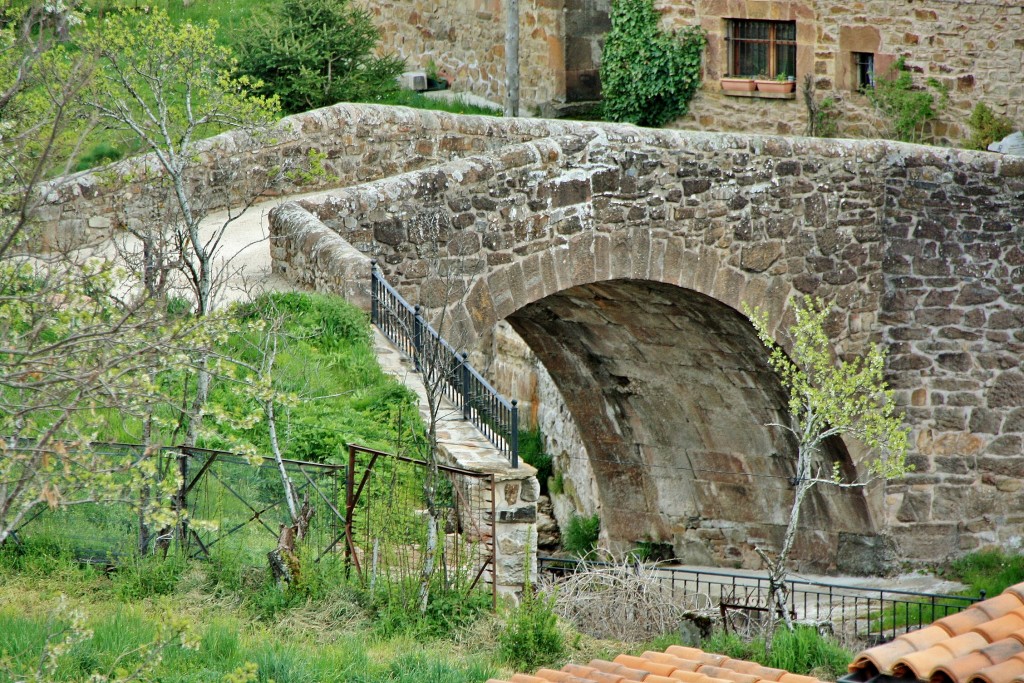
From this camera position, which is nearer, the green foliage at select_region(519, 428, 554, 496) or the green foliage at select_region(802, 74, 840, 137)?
the green foliage at select_region(802, 74, 840, 137)

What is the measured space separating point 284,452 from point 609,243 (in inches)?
175

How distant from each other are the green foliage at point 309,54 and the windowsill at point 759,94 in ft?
14.7

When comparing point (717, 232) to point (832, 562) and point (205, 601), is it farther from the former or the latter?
point (205, 601)

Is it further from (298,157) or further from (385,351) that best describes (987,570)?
(298,157)

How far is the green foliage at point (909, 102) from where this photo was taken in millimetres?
17016

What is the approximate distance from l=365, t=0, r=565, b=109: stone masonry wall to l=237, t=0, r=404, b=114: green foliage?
8.95ft

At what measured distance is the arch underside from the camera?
14961mm

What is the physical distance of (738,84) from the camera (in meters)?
18.4

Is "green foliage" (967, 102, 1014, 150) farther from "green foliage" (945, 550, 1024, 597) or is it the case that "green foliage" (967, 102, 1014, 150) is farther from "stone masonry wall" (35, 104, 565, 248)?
"stone masonry wall" (35, 104, 565, 248)

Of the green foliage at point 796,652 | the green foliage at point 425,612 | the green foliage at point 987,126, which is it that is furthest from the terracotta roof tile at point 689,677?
the green foliage at point 987,126

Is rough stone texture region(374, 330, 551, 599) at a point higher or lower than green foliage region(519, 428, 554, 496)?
higher

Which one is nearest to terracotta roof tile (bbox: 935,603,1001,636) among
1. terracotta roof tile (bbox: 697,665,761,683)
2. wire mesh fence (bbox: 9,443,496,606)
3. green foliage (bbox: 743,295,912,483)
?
terracotta roof tile (bbox: 697,665,761,683)

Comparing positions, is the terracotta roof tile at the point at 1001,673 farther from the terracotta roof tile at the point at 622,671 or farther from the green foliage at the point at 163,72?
the green foliage at the point at 163,72

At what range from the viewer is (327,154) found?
44.9 feet
